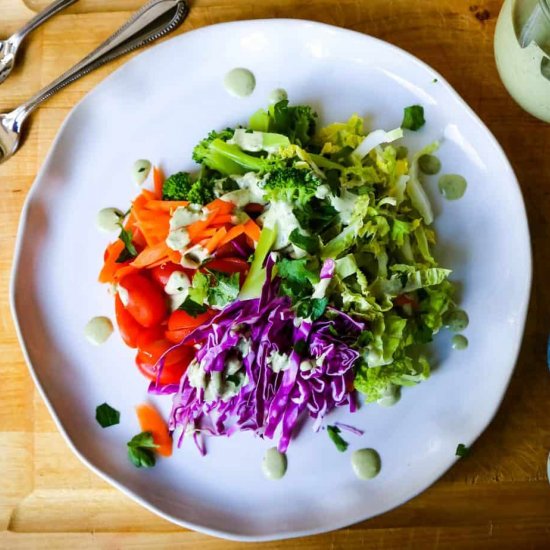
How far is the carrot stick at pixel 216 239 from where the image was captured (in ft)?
5.79

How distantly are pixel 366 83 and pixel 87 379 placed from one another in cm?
125

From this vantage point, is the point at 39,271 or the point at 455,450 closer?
the point at 455,450

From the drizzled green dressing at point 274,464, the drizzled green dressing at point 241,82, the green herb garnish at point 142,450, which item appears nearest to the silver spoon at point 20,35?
the drizzled green dressing at point 241,82

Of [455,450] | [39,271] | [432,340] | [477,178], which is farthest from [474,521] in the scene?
[39,271]

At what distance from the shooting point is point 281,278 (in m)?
1.79

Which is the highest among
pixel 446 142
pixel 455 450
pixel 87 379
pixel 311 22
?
pixel 311 22

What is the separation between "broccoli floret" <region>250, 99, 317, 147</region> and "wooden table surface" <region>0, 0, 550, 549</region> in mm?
389

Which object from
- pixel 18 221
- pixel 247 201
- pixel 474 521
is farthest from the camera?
pixel 18 221

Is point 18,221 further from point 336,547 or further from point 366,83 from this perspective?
point 336,547

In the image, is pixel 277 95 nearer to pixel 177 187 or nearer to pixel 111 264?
pixel 177 187

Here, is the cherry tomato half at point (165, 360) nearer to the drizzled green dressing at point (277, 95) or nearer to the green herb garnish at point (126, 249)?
the green herb garnish at point (126, 249)

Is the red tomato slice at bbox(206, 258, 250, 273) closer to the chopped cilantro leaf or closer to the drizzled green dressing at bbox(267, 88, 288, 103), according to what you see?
the chopped cilantro leaf

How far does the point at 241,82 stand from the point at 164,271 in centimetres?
65

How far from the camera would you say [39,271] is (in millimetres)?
2018
